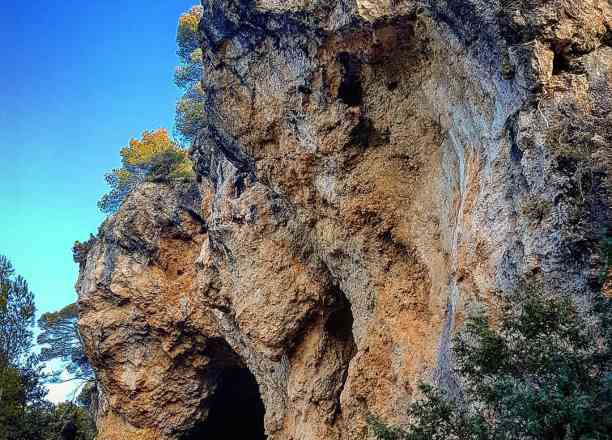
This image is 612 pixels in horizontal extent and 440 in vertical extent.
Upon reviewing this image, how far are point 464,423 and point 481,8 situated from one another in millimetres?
5348

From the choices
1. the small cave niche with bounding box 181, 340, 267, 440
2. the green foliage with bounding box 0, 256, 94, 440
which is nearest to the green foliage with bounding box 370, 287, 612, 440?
the small cave niche with bounding box 181, 340, 267, 440

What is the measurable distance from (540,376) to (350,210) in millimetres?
6022

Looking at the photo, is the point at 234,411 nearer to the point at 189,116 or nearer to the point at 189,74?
the point at 189,116

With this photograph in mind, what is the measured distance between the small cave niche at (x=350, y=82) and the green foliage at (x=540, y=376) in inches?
228

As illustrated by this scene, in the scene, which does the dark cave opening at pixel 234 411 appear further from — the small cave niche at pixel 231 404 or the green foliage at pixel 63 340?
the green foliage at pixel 63 340

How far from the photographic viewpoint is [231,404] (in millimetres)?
20781

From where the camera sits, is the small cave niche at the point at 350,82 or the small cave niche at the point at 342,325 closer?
the small cave niche at the point at 350,82

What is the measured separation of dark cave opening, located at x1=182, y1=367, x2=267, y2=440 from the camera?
62.2 feet

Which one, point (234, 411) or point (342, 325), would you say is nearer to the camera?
point (342, 325)

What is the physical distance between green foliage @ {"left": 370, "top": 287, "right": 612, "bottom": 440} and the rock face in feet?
2.07

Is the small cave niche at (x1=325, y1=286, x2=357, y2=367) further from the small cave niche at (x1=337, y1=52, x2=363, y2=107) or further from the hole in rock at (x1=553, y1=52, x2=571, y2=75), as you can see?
the hole in rock at (x1=553, y1=52, x2=571, y2=75)

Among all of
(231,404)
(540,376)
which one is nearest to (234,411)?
(231,404)

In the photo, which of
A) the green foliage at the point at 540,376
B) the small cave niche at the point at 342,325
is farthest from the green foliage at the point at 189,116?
the green foliage at the point at 540,376

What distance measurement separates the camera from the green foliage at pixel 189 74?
30.4 meters
